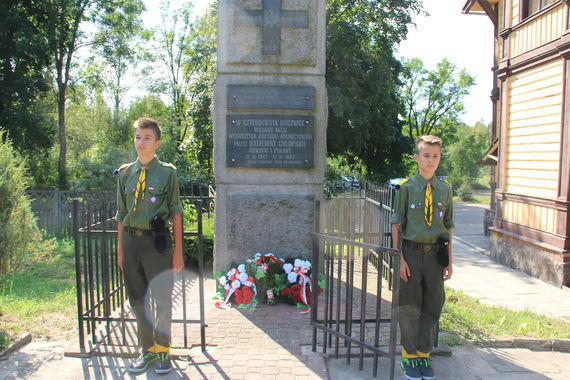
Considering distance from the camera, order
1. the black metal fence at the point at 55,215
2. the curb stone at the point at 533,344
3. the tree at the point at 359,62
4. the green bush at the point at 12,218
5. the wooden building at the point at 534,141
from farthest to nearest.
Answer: the tree at the point at 359,62, the black metal fence at the point at 55,215, the wooden building at the point at 534,141, the green bush at the point at 12,218, the curb stone at the point at 533,344

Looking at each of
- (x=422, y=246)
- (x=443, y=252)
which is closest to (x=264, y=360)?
(x=422, y=246)

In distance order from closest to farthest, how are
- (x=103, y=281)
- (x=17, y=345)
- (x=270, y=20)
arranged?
(x=17, y=345) < (x=103, y=281) < (x=270, y=20)

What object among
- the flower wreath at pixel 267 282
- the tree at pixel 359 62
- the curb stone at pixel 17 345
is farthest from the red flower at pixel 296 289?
the tree at pixel 359 62

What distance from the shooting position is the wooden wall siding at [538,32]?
7.39m

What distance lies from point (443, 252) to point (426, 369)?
915 mm

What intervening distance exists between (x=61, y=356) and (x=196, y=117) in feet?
55.4

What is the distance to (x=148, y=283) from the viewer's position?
11.0 ft

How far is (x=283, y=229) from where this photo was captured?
5.15m

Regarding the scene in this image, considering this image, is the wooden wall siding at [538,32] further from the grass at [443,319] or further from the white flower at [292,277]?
the white flower at [292,277]

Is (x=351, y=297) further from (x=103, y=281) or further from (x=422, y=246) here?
(x=103, y=281)

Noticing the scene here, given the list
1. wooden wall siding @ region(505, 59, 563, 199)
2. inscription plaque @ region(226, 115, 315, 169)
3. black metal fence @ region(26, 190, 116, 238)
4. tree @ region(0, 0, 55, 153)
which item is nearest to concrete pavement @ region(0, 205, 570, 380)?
inscription plaque @ region(226, 115, 315, 169)

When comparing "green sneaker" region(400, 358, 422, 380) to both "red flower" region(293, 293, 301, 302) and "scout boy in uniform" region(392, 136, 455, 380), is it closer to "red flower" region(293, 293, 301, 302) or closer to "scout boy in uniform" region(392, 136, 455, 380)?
"scout boy in uniform" region(392, 136, 455, 380)

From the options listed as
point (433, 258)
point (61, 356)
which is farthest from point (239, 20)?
point (61, 356)

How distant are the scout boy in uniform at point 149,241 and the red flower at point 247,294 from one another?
147cm
